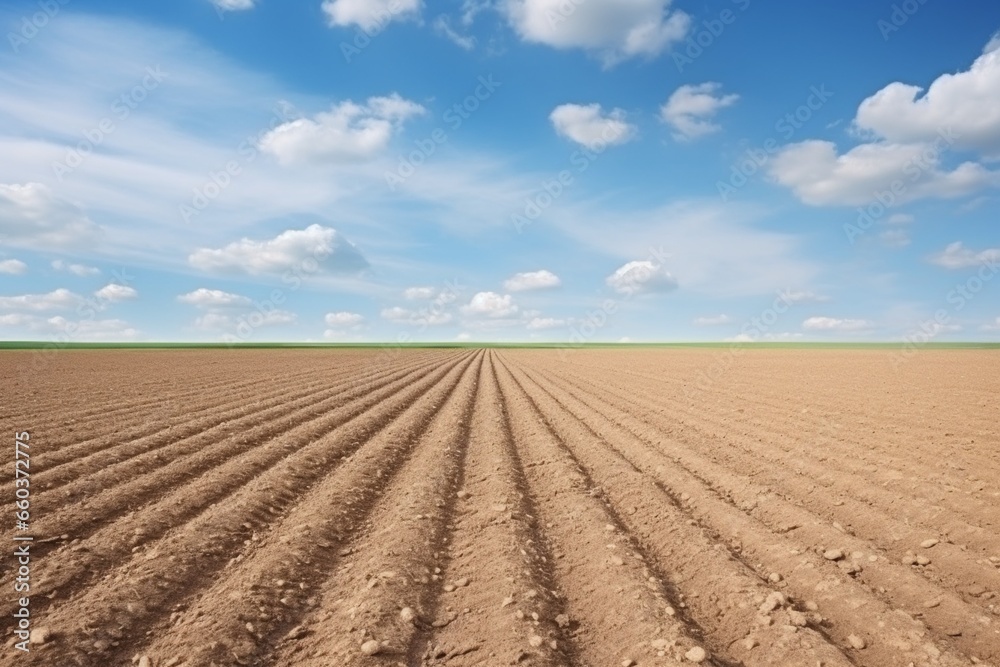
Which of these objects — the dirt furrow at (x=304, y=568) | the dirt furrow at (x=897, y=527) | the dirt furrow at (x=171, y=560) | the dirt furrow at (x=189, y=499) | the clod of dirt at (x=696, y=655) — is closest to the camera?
the clod of dirt at (x=696, y=655)

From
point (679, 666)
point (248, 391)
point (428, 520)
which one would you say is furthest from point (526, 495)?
point (248, 391)

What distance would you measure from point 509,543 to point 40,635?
4169mm

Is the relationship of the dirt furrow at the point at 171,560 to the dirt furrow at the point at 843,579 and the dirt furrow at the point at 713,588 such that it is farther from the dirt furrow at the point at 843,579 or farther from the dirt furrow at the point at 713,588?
the dirt furrow at the point at 843,579

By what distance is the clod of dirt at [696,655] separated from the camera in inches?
159

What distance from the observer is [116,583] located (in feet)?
17.3

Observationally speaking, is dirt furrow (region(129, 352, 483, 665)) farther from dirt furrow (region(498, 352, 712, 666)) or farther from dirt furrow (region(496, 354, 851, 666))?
dirt furrow (region(496, 354, 851, 666))

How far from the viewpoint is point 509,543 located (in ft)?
20.9

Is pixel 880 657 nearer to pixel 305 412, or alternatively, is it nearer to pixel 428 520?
pixel 428 520

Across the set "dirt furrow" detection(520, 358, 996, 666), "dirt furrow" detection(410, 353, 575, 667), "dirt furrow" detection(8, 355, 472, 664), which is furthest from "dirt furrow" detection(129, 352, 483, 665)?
"dirt furrow" detection(520, 358, 996, 666)

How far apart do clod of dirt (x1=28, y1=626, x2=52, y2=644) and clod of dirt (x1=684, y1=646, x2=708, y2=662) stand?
15.9ft

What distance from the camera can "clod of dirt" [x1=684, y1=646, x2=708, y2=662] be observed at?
4.05 meters

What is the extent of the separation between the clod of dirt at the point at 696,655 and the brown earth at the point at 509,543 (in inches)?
0.7

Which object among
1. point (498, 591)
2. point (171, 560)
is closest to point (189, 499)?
point (171, 560)

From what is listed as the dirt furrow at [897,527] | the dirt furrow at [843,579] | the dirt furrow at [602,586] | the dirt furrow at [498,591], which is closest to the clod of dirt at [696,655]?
the dirt furrow at [602,586]
